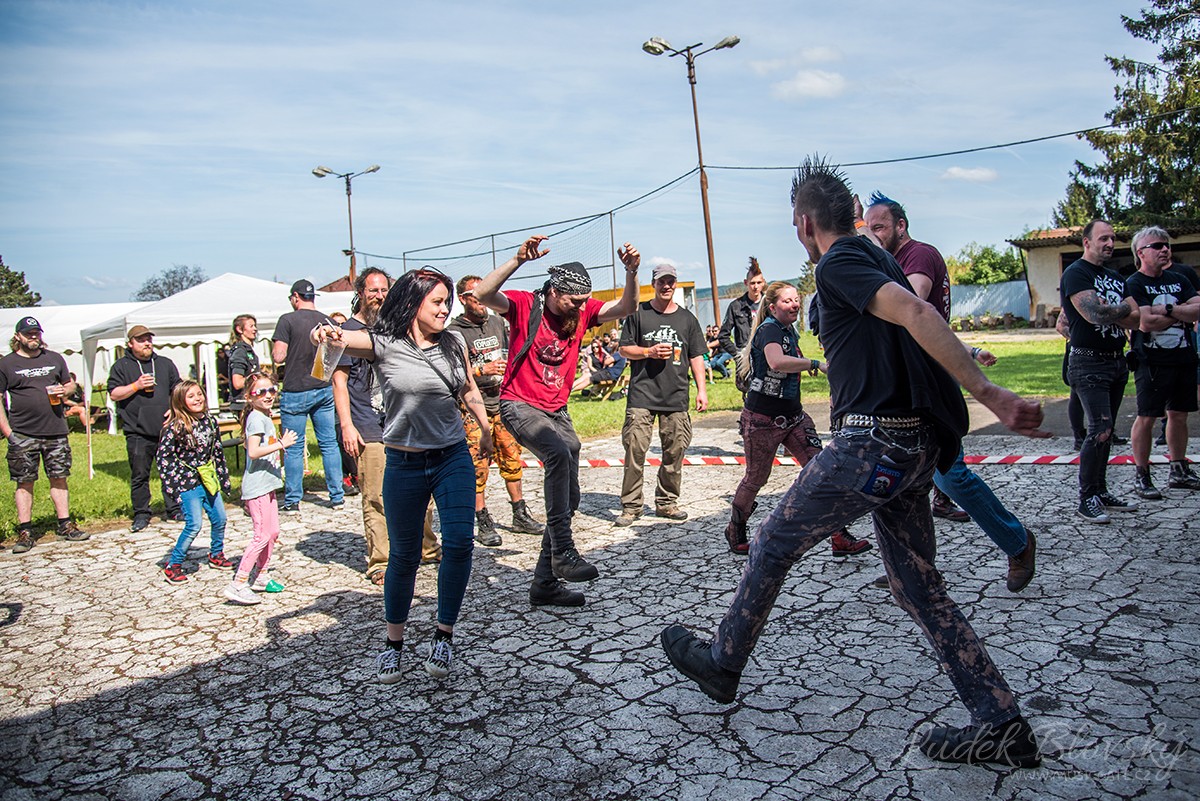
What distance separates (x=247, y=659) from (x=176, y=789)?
1346 mm

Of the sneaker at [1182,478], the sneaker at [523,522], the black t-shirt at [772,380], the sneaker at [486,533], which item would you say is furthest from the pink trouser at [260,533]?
the sneaker at [1182,478]

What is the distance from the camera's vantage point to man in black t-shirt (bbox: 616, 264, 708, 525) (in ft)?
22.9

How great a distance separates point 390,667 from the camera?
4000mm

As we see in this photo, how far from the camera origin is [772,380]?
571 centimetres

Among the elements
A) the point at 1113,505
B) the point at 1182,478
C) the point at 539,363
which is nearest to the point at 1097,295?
the point at 1113,505

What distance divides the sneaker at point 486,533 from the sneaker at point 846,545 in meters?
2.46

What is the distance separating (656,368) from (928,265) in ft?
8.85

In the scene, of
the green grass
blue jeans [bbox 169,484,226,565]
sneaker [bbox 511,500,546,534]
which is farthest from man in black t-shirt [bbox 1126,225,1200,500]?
blue jeans [bbox 169,484,226,565]

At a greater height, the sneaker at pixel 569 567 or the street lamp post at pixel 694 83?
the street lamp post at pixel 694 83

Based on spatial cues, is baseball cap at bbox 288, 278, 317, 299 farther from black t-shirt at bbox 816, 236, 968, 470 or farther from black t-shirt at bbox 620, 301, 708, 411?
black t-shirt at bbox 816, 236, 968, 470

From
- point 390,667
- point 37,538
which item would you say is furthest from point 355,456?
point 37,538

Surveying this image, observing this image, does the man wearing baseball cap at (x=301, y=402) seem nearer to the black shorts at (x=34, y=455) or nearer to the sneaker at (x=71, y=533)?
the sneaker at (x=71, y=533)

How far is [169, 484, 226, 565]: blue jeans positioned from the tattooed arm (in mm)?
6193

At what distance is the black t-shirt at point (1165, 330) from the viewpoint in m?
6.30
